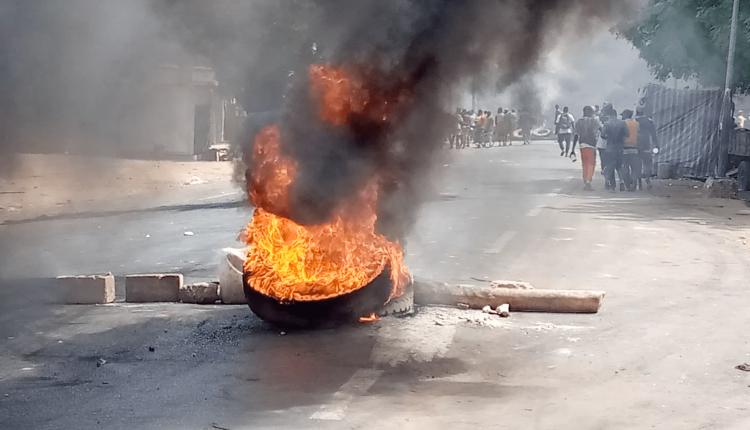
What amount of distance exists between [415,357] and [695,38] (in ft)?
64.7

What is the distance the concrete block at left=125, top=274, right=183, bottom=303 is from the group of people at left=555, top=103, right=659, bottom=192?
1252cm

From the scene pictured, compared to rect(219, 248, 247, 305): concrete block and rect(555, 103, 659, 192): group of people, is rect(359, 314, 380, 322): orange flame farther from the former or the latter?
rect(555, 103, 659, 192): group of people

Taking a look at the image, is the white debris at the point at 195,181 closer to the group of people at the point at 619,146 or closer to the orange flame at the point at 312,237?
the group of people at the point at 619,146

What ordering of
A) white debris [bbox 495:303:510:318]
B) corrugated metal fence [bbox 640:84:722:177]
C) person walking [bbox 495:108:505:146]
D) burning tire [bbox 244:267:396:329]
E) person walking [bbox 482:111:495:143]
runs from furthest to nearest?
person walking [bbox 495:108:505:146], person walking [bbox 482:111:495:143], corrugated metal fence [bbox 640:84:722:177], white debris [bbox 495:303:510:318], burning tire [bbox 244:267:396:329]

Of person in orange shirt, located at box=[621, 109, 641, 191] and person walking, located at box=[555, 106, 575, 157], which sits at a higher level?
person walking, located at box=[555, 106, 575, 157]

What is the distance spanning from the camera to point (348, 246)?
6543 millimetres

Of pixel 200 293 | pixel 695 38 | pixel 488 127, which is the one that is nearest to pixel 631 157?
pixel 695 38

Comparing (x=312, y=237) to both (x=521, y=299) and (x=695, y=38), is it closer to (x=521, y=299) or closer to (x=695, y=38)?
(x=521, y=299)

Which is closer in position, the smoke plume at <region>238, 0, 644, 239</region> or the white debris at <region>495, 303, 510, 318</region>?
the smoke plume at <region>238, 0, 644, 239</region>

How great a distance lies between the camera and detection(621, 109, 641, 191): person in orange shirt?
17656 millimetres

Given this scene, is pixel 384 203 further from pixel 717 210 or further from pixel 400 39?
pixel 717 210

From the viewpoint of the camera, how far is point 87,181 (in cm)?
1009

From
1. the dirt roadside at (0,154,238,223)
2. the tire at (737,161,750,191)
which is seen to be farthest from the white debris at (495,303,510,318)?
the tire at (737,161,750,191)

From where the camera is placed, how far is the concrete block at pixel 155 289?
7484mm
